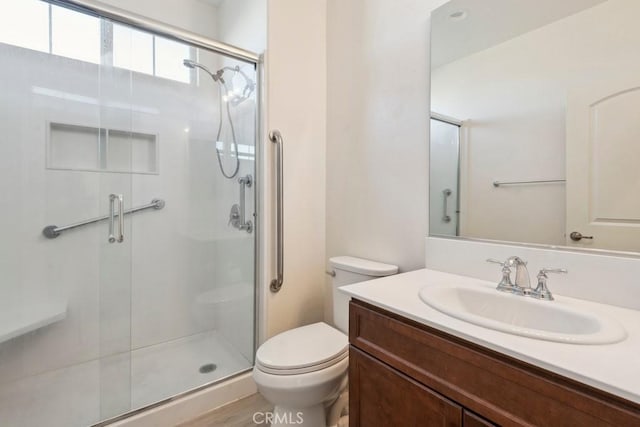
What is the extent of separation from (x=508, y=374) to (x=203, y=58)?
7.14 feet

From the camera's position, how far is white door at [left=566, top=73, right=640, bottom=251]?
2.84 feet

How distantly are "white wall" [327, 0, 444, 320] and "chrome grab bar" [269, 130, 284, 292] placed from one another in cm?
36

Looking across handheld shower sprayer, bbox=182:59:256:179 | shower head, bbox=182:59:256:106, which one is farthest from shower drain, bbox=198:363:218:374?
shower head, bbox=182:59:256:106

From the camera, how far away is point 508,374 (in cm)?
62

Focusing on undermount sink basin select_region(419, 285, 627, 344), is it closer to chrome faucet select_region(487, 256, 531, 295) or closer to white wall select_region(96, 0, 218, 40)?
chrome faucet select_region(487, 256, 531, 295)

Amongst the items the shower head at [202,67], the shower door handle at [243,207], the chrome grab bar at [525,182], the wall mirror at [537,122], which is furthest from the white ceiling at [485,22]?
the shower head at [202,67]

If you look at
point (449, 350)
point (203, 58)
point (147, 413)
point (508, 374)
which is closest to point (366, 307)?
point (449, 350)

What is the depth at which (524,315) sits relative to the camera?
35.3 inches

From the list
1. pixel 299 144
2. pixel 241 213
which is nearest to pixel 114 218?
pixel 241 213

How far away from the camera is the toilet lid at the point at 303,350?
119 cm

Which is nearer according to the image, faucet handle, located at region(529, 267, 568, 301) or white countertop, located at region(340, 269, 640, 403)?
white countertop, located at region(340, 269, 640, 403)

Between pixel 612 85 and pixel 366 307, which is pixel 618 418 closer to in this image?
pixel 366 307

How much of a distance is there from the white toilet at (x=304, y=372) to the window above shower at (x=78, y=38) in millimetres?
1747

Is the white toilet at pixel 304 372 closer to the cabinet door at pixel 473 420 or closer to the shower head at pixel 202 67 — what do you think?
the cabinet door at pixel 473 420
